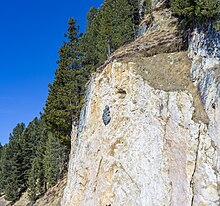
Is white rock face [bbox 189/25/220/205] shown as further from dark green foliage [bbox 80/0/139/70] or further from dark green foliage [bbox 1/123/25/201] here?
dark green foliage [bbox 1/123/25/201]

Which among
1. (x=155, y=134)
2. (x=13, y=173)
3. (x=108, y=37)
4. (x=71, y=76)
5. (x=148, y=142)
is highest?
(x=108, y=37)

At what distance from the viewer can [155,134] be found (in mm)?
17547

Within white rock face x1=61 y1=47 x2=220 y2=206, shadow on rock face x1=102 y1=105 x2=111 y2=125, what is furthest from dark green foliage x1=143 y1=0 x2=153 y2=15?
shadow on rock face x1=102 y1=105 x2=111 y2=125

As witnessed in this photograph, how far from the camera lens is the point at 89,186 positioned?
839 inches

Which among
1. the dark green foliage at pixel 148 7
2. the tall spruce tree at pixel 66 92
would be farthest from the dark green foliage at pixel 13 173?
the dark green foliage at pixel 148 7

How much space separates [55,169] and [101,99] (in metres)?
25.4

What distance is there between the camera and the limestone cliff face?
50.9 ft

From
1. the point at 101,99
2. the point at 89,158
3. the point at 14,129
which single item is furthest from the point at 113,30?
the point at 14,129

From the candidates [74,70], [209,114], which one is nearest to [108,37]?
[74,70]

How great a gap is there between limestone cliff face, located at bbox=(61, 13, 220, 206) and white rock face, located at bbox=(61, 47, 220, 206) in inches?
2.1

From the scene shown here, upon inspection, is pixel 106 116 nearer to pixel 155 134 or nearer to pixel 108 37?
pixel 155 134

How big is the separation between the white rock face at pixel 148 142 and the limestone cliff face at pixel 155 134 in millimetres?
54

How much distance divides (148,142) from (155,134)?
0.73 m

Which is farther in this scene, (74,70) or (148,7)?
(148,7)
